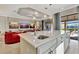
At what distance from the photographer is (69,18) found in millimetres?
9172

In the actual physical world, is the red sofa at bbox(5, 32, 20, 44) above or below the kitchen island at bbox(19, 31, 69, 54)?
below

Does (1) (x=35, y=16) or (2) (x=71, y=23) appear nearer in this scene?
(2) (x=71, y=23)

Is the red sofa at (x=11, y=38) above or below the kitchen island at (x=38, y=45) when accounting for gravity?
below

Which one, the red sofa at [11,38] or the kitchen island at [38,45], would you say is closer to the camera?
the kitchen island at [38,45]

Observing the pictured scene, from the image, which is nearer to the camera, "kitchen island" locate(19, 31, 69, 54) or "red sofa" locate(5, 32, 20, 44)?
"kitchen island" locate(19, 31, 69, 54)

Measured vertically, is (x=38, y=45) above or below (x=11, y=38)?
above

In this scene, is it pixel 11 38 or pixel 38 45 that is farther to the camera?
pixel 11 38
